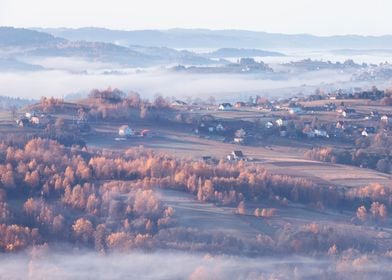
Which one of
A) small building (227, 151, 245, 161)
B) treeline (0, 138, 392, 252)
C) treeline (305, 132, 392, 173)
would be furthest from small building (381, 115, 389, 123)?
treeline (0, 138, 392, 252)

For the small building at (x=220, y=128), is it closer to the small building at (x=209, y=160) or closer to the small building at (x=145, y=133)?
the small building at (x=145, y=133)

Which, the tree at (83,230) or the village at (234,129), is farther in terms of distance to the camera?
the village at (234,129)

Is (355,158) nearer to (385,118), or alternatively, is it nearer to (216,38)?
(385,118)

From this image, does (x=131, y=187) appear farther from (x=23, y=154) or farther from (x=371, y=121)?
(x=371, y=121)

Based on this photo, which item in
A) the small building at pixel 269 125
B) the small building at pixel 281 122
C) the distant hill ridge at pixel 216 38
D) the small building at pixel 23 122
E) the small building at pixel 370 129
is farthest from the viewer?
the distant hill ridge at pixel 216 38

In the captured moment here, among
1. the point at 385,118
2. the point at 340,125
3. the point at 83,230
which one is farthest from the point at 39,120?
the point at 83,230

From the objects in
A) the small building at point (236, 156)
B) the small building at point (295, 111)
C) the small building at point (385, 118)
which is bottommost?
the small building at point (236, 156)

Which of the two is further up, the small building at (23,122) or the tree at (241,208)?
the small building at (23,122)

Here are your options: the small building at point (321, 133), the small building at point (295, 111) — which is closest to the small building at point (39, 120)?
the small building at point (321, 133)

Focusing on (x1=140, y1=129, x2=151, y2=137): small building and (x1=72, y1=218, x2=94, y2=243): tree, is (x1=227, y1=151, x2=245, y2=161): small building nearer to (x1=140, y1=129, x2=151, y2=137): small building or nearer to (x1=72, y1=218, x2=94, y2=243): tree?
(x1=140, y1=129, x2=151, y2=137): small building
